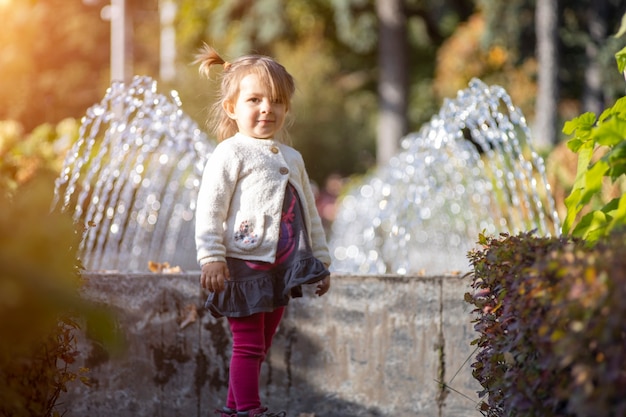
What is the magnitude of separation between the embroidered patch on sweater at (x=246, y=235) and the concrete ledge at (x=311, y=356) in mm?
812

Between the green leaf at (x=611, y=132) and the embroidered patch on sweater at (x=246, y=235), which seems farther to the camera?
the embroidered patch on sweater at (x=246, y=235)

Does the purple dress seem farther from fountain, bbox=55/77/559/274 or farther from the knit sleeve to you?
fountain, bbox=55/77/559/274

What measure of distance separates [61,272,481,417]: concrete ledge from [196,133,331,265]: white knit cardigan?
76cm

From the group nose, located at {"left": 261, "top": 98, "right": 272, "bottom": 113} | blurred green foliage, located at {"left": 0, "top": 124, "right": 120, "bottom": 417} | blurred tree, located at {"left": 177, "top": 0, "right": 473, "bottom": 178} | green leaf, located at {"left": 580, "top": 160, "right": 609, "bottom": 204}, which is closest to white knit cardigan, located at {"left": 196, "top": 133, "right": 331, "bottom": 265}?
nose, located at {"left": 261, "top": 98, "right": 272, "bottom": 113}

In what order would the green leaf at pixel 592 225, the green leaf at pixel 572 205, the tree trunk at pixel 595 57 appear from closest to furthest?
1. the green leaf at pixel 592 225
2. the green leaf at pixel 572 205
3. the tree trunk at pixel 595 57

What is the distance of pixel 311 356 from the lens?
418cm

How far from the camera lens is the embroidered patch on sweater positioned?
338cm

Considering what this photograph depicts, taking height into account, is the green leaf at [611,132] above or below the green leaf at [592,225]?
above

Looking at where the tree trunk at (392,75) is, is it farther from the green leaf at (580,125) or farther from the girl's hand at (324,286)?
the green leaf at (580,125)

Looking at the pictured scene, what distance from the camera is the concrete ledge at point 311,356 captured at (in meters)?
4.14

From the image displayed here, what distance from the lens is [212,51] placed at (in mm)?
3771

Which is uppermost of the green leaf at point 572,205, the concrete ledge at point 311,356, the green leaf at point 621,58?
the green leaf at point 621,58

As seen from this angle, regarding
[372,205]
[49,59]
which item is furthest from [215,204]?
[49,59]

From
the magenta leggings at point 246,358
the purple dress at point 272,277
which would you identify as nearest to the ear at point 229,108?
the purple dress at point 272,277
